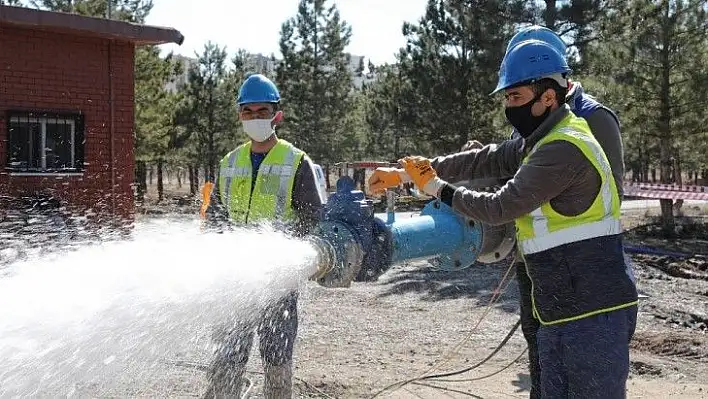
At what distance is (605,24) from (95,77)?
495 inches

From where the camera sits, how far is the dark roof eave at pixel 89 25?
8.52 meters

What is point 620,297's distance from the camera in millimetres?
2805

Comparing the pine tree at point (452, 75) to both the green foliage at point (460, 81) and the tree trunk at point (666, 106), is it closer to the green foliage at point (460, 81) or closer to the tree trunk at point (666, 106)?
the green foliage at point (460, 81)

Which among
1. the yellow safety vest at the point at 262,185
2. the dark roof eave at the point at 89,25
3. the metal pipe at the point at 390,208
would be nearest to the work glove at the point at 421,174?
the metal pipe at the point at 390,208

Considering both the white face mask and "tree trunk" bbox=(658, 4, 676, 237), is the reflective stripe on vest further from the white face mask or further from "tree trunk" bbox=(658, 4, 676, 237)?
"tree trunk" bbox=(658, 4, 676, 237)

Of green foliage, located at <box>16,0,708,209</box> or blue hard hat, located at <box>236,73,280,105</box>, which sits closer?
blue hard hat, located at <box>236,73,280,105</box>

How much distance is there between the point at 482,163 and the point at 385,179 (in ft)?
2.32

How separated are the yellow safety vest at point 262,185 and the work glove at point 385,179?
2.08 ft

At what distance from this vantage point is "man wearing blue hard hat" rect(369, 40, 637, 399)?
2.77 meters

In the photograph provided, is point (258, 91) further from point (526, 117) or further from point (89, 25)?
point (89, 25)

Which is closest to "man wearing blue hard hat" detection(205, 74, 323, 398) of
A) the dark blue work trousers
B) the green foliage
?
the dark blue work trousers

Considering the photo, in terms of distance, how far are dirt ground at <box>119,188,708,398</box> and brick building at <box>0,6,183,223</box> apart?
3.37 m

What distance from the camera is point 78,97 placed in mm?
9391

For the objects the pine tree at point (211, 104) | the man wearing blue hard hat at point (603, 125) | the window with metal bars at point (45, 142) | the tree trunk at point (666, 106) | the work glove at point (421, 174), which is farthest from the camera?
the pine tree at point (211, 104)
